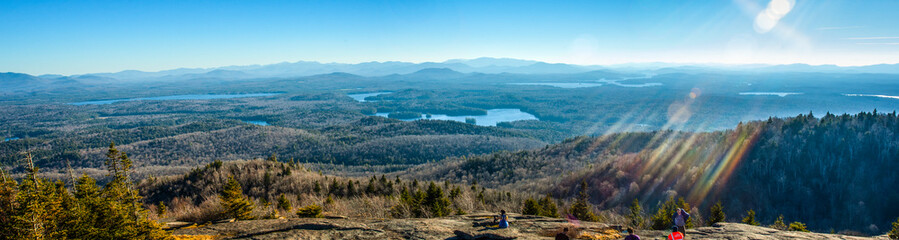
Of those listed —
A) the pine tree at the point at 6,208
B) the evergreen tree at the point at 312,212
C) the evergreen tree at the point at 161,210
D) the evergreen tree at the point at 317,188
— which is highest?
the pine tree at the point at 6,208

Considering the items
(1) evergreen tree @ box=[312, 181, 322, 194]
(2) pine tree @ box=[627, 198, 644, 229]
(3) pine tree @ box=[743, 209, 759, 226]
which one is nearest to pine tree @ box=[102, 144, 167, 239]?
(2) pine tree @ box=[627, 198, 644, 229]

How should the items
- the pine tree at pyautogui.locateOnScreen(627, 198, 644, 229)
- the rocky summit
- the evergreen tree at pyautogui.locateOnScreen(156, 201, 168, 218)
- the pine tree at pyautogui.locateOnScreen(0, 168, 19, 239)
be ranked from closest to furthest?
the pine tree at pyautogui.locateOnScreen(0, 168, 19, 239) < the rocky summit < the evergreen tree at pyautogui.locateOnScreen(156, 201, 168, 218) < the pine tree at pyautogui.locateOnScreen(627, 198, 644, 229)

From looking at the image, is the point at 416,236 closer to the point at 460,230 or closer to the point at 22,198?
the point at 460,230

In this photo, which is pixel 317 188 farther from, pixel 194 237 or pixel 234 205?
pixel 194 237

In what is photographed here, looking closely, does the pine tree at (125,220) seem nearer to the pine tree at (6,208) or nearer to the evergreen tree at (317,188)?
the pine tree at (6,208)

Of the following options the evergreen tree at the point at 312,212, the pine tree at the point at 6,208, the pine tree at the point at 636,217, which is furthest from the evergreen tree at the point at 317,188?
the pine tree at the point at 6,208

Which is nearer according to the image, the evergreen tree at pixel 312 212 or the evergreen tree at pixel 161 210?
the evergreen tree at pixel 312 212

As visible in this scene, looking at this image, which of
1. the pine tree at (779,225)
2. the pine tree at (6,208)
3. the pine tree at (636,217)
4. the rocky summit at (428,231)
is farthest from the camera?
the pine tree at (636,217)

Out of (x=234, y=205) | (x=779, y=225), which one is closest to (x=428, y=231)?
(x=234, y=205)

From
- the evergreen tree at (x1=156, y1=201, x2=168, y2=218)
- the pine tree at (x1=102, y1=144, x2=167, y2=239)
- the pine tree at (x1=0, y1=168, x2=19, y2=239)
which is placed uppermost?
the pine tree at (x1=0, y1=168, x2=19, y2=239)

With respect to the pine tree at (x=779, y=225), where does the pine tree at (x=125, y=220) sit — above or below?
above

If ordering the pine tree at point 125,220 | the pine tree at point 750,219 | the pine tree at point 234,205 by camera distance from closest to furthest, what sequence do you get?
1. the pine tree at point 125,220
2. the pine tree at point 234,205
3. the pine tree at point 750,219

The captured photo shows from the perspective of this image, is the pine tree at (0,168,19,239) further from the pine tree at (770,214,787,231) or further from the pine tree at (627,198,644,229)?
the pine tree at (770,214,787,231)
